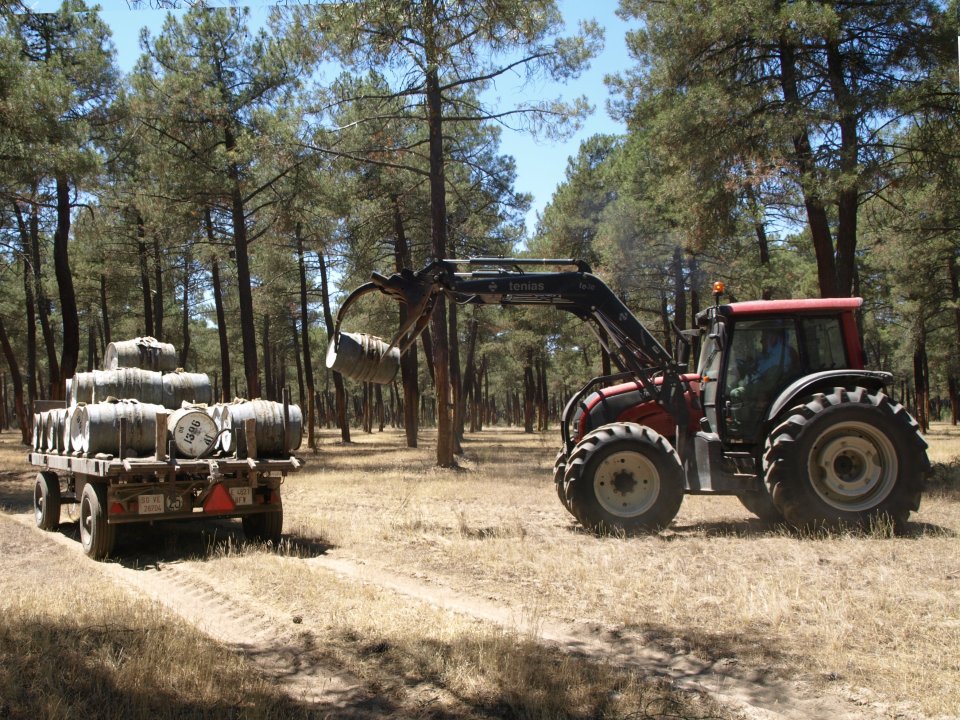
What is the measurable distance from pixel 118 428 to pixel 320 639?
450 centimetres

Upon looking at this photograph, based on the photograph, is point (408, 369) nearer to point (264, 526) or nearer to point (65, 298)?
point (65, 298)

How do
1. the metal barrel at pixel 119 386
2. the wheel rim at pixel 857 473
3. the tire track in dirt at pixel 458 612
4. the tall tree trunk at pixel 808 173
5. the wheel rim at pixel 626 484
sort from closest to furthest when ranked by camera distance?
the tire track in dirt at pixel 458 612 → the wheel rim at pixel 857 473 → the wheel rim at pixel 626 484 → the metal barrel at pixel 119 386 → the tall tree trunk at pixel 808 173

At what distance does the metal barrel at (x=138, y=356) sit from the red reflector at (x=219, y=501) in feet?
11.8

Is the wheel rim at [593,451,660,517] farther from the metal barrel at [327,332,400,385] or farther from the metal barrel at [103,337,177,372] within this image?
the metal barrel at [103,337,177,372]

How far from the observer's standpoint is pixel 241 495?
8.85 meters

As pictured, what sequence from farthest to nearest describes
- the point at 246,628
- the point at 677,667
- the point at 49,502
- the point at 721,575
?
the point at 49,502
the point at 721,575
the point at 246,628
the point at 677,667

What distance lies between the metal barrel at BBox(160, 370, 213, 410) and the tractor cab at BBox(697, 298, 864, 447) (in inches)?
251

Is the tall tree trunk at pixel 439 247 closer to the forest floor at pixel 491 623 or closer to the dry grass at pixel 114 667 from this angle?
the forest floor at pixel 491 623

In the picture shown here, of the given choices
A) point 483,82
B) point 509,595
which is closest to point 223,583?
point 509,595

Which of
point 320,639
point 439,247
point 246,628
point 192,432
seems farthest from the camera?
point 439,247

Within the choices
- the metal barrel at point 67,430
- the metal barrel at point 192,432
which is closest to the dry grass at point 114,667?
the metal barrel at point 192,432

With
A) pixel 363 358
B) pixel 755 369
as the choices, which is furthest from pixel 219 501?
pixel 755 369

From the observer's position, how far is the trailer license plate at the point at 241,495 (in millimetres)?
8812

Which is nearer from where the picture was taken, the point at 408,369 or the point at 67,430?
the point at 67,430
